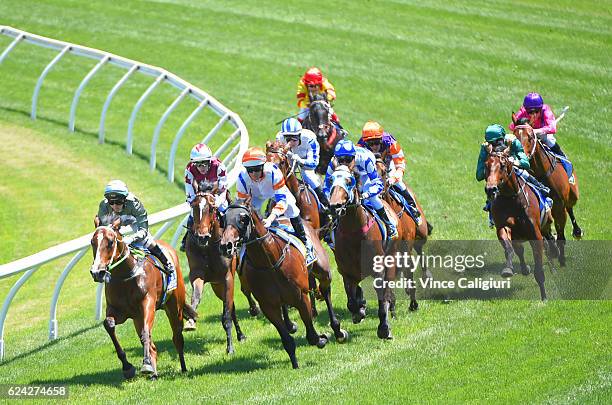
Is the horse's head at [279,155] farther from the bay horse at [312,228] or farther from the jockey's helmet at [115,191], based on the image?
the jockey's helmet at [115,191]

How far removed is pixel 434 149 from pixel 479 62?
210 inches

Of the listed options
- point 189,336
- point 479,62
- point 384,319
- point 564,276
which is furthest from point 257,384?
point 479,62

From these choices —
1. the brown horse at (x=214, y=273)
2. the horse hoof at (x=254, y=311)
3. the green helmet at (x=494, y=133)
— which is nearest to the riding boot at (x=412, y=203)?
the green helmet at (x=494, y=133)

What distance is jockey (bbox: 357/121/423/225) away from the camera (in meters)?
14.3

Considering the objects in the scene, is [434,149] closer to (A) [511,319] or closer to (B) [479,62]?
(B) [479,62]

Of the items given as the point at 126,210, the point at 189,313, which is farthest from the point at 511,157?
the point at 126,210

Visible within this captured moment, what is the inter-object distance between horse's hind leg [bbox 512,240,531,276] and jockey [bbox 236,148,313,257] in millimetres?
3222

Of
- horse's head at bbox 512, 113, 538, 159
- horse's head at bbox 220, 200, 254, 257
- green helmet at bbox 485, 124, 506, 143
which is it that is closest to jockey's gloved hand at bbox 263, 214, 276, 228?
horse's head at bbox 220, 200, 254, 257

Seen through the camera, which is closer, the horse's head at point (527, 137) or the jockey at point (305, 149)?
the jockey at point (305, 149)

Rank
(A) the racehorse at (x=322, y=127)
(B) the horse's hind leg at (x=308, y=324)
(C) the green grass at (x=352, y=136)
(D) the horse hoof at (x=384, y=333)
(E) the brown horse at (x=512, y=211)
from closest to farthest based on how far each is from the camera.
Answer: (C) the green grass at (x=352, y=136) < (B) the horse's hind leg at (x=308, y=324) < (D) the horse hoof at (x=384, y=333) < (E) the brown horse at (x=512, y=211) < (A) the racehorse at (x=322, y=127)

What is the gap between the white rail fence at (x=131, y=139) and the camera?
42.7 feet

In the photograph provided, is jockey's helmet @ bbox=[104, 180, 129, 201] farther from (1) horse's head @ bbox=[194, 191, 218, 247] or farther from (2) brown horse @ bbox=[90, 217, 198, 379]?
(1) horse's head @ bbox=[194, 191, 218, 247]

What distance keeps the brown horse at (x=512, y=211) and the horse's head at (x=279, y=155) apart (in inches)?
101

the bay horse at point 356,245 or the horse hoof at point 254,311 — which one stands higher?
the bay horse at point 356,245
